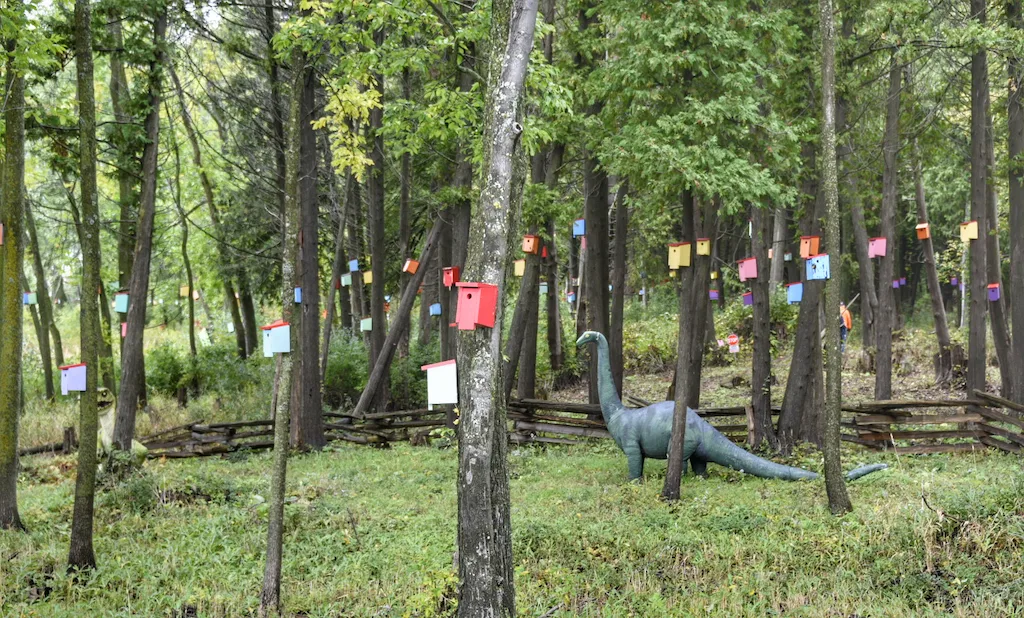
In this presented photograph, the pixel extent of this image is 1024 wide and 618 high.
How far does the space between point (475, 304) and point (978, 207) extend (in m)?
11.4

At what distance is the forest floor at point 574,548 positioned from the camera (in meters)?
6.16

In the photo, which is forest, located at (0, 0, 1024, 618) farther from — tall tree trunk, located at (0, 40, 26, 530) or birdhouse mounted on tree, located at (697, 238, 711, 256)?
birdhouse mounted on tree, located at (697, 238, 711, 256)

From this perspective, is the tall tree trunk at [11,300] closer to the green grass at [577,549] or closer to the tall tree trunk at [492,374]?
the green grass at [577,549]

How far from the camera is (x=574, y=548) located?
7.37 m

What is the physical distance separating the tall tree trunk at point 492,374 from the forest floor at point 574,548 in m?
0.89

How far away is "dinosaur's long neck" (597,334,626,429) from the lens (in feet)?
35.9

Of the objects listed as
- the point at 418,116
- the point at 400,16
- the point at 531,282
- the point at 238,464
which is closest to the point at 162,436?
the point at 238,464

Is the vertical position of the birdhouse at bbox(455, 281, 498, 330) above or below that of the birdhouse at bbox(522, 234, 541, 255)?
below

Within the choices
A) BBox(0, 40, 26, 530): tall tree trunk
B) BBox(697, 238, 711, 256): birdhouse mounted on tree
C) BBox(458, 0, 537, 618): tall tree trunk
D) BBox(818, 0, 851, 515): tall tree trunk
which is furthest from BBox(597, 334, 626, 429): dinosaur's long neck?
BBox(0, 40, 26, 530): tall tree trunk

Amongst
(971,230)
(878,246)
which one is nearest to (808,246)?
(878,246)

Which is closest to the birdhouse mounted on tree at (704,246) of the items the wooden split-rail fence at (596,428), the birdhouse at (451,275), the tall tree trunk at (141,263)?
the wooden split-rail fence at (596,428)

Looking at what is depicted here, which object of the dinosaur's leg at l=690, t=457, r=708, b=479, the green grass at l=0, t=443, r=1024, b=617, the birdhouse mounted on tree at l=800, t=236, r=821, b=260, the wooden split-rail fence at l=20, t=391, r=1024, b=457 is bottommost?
the green grass at l=0, t=443, r=1024, b=617

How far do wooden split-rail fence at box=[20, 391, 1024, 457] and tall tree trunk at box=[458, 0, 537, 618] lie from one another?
25.2 ft

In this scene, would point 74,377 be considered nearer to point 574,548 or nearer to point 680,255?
point 574,548
